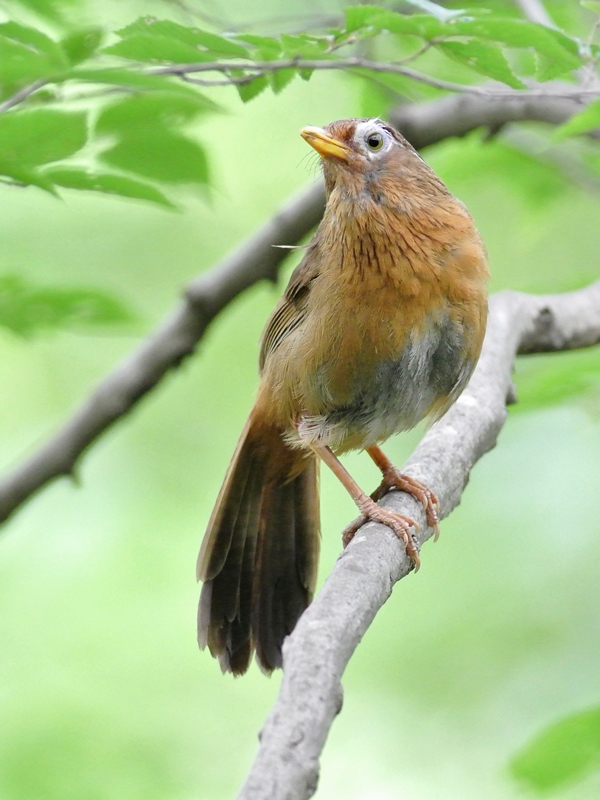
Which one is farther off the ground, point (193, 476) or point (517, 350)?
point (193, 476)

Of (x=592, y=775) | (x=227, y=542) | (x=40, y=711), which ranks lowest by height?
(x=592, y=775)

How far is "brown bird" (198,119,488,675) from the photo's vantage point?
3543 millimetres

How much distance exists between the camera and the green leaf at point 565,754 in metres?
3.16

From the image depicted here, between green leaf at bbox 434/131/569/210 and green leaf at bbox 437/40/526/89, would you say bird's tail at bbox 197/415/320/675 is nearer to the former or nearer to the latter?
green leaf at bbox 434/131/569/210

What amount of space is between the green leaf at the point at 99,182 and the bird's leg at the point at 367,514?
4.01 feet

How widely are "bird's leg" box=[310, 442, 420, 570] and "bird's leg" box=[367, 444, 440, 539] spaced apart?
5.2 inches

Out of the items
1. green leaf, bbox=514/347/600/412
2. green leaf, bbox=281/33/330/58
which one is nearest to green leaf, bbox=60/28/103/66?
green leaf, bbox=281/33/330/58

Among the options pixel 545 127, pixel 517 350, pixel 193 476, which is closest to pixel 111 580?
pixel 193 476

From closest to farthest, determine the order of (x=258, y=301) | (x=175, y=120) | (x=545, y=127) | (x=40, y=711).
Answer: (x=175, y=120) → (x=545, y=127) → (x=40, y=711) → (x=258, y=301)

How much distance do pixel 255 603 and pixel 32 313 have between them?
1.49 metres

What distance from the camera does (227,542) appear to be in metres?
4.13

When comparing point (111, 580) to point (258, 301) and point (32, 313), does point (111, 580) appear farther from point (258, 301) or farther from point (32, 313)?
point (32, 313)

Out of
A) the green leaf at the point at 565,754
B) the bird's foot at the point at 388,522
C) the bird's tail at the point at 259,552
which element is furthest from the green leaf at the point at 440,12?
the green leaf at the point at 565,754

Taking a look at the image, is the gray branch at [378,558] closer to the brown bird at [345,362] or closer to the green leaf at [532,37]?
the brown bird at [345,362]
